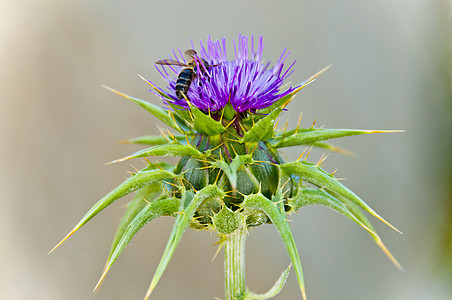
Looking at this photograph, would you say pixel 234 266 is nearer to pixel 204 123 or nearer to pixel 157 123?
pixel 204 123

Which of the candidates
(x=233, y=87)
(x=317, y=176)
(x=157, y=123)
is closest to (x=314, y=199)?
(x=317, y=176)

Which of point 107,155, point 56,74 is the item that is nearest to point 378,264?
point 107,155

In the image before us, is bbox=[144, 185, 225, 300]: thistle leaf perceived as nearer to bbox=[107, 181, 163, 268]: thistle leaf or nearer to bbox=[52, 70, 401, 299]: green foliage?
bbox=[52, 70, 401, 299]: green foliage

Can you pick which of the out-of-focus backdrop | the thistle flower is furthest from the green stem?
the out-of-focus backdrop

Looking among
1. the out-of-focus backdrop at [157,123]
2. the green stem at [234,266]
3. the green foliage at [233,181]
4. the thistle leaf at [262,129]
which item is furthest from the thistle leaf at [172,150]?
the out-of-focus backdrop at [157,123]

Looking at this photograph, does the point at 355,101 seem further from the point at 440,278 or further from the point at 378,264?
the point at 440,278

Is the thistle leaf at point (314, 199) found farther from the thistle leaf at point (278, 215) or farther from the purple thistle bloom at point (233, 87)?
the purple thistle bloom at point (233, 87)
